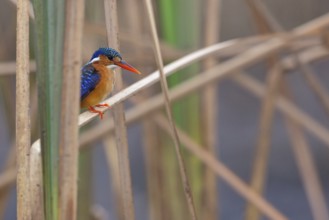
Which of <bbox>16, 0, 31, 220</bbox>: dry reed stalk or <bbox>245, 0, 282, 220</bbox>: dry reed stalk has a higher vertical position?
<bbox>245, 0, 282, 220</bbox>: dry reed stalk

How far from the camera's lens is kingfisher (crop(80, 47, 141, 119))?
99 centimetres

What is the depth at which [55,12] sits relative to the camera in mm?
958

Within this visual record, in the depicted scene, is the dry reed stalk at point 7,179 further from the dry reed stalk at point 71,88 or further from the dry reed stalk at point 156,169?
the dry reed stalk at point 71,88

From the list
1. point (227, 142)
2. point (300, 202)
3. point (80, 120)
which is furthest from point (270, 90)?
point (227, 142)

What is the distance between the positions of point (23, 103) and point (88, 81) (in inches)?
4.9

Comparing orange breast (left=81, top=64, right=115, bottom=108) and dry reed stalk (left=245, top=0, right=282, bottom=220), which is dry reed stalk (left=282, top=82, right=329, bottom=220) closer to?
dry reed stalk (left=245, top=0, right=282, bottom=220)

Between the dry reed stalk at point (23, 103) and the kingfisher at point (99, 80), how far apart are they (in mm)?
89

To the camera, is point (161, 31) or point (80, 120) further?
point (161, 31)

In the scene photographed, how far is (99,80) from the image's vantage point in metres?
1.03

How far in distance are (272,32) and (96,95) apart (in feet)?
3.42

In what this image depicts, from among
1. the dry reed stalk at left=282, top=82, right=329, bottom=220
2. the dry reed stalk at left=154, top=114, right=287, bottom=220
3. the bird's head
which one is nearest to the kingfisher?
the bird's head

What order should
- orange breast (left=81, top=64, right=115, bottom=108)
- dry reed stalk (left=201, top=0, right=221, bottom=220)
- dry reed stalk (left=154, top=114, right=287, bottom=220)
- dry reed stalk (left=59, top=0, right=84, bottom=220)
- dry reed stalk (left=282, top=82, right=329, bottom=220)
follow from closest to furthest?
1. dry reed stalk (left=59, top=0, right=84, bottom=220)
2. orange breast (left=81, top=64, right=115, bottom=108)
3. dry reed stalk (left=154, top=114, right=287, bottom=220)
4. dry reed stalk (left=201, top=0, right=221, bottom=220)
5. dry reed stalk (left=282, top=82, right=329, bottom=220)

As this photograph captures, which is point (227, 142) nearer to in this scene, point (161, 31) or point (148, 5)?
point (161, 31)

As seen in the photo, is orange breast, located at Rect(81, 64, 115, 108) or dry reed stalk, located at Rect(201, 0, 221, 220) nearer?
orange breast, located at Rect(81, 64, 115, 108)
